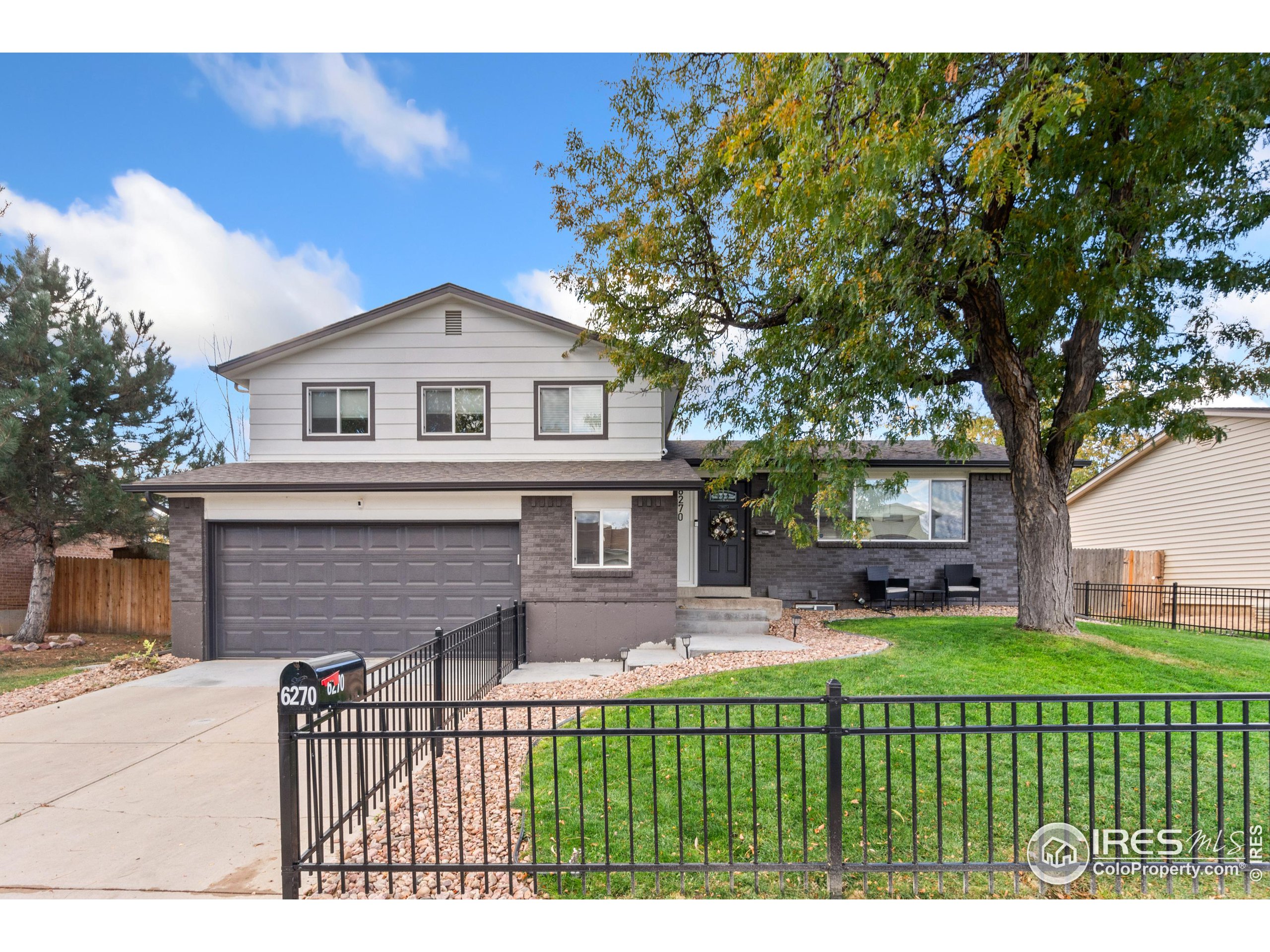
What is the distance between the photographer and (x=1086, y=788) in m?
4.34

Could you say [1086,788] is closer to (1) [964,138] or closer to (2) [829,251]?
(2) [829,251]

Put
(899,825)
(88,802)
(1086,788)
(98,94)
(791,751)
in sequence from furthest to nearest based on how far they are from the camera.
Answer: (98,94)
(791,751)
(88,802)
(1086,788)
(899,825)

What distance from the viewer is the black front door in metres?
13.2

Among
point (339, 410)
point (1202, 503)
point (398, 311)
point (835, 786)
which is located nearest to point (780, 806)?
point (835, 786)

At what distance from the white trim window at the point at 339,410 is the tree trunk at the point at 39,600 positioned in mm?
6694

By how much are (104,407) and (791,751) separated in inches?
584

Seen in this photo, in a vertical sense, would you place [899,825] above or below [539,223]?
below

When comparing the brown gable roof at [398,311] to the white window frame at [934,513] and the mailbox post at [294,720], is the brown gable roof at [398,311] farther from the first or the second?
the mailbox post at [294,720]

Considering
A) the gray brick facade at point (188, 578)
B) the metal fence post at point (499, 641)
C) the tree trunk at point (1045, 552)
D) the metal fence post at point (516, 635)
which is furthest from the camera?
the gray brick facade at point (188, 578)

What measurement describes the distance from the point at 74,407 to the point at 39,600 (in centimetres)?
421

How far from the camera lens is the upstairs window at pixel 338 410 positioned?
1120 cm

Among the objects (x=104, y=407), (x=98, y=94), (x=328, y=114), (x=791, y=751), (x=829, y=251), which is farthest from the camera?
A: (x=104, y=407)

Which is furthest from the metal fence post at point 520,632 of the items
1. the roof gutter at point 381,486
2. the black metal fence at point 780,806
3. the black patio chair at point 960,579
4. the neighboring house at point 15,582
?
the neighboring house at point 15,582
